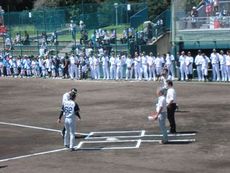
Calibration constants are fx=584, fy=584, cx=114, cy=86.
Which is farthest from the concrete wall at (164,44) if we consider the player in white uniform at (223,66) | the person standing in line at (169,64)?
the player in white uniform at (223,66)

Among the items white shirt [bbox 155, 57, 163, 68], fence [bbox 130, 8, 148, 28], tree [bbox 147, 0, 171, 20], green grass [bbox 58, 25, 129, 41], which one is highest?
tree [bbox 147, 0, 171, 20]

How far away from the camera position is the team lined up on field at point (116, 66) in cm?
3669

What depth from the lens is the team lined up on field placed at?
120ft

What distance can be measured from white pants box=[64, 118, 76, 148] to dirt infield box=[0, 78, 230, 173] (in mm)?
327

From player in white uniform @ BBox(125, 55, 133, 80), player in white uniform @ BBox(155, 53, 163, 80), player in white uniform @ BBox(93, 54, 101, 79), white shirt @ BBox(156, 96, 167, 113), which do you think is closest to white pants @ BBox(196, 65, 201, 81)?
player in white uniform @ BBox(155, 53, 163, 80)

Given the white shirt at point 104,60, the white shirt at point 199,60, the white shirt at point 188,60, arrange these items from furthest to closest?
the white shirt at point 104,60, the white shirt at point 188,60, the white shirt at point 199,60

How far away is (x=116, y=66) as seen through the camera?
133 feet

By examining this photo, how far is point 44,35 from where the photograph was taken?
5109cm

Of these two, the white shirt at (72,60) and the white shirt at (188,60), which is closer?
the white shirt at (188,60)

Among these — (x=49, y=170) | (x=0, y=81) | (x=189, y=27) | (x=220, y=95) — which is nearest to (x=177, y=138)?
(x=49, y=170)

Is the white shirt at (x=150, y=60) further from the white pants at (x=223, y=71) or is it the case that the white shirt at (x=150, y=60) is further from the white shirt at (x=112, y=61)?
the white pants at (x=223, y=71)

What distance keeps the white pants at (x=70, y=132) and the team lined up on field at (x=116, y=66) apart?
19.5 metres

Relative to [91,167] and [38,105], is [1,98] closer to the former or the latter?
[38,105]

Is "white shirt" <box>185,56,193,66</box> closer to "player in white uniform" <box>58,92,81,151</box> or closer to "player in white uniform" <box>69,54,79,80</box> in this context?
"player in white uniform" <box>69,54,79,80</box>
